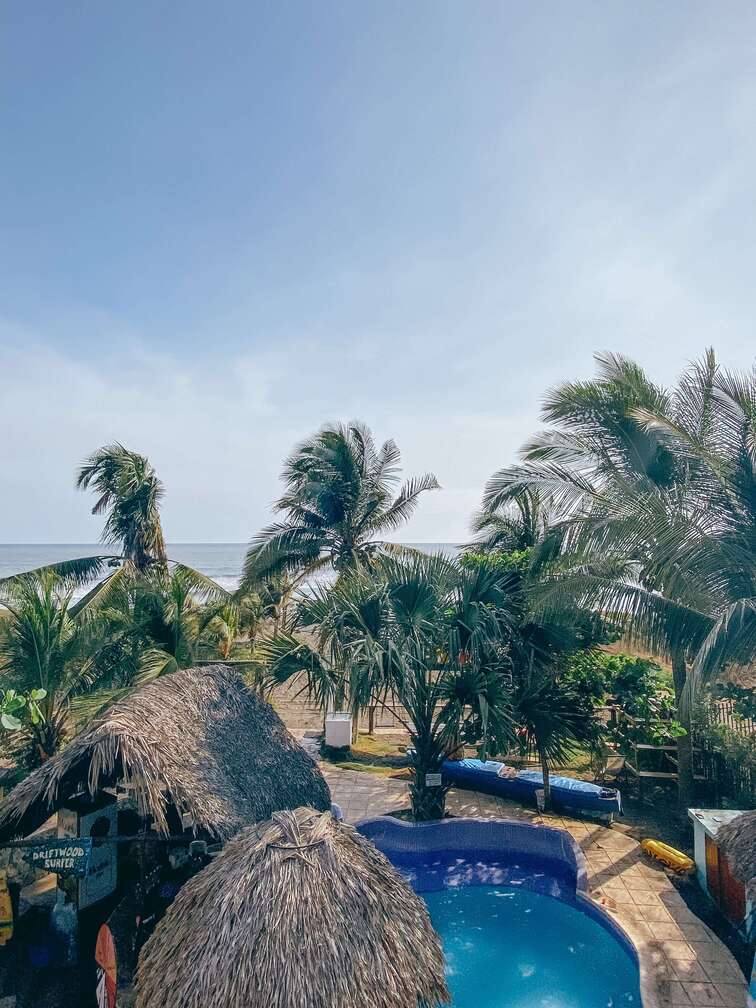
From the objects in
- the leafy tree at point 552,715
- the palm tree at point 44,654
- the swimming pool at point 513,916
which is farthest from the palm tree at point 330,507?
the swimming pool at point 513,916

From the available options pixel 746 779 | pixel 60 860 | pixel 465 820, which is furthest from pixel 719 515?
pixel 60 860

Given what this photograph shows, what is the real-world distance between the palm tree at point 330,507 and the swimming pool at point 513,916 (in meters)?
6.90

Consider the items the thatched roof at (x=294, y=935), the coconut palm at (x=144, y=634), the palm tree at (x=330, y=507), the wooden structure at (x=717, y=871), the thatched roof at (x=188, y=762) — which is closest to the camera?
the thatched roof at (x=294, y=935)

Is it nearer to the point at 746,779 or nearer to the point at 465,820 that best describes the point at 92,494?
the point at 465,820

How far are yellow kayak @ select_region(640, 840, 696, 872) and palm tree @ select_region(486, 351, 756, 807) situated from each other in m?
1.47

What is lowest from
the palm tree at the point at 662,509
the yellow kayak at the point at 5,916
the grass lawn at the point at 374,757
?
the grass lawn at the point at 374,757

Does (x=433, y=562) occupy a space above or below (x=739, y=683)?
above

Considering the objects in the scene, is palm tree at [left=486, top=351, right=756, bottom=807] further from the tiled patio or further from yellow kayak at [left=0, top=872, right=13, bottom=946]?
yellow kayak at [left=0, top=872, right=13, bottom=946]

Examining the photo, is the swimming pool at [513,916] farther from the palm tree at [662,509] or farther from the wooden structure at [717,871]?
the palm tree at [662,509]

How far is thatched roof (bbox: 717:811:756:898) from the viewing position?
18.8 ft

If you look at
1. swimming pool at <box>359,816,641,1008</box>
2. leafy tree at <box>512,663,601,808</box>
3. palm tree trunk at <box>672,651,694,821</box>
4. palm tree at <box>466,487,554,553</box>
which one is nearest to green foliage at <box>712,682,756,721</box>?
palm tree trunk at <box>672,651,694,821</box>

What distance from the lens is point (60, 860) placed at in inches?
197

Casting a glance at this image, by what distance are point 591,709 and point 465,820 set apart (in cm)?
285

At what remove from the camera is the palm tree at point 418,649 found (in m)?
8.50
